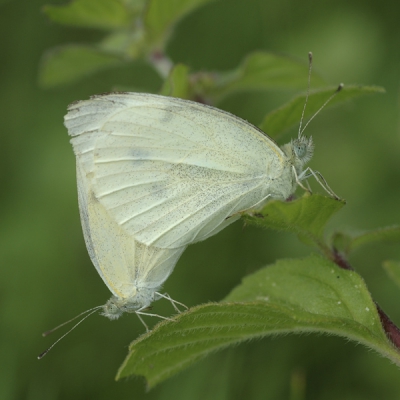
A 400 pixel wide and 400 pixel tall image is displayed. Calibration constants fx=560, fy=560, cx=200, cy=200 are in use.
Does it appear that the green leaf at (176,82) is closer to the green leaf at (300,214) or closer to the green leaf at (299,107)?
the green leaf at (299,107)

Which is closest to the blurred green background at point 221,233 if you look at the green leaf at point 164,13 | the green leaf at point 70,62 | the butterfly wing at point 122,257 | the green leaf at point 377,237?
the butterfly wing at point 122,257

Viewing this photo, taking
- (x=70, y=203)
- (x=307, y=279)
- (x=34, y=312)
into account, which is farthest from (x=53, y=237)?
(x=307, y=279)

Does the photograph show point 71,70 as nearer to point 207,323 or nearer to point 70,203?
point 70,203

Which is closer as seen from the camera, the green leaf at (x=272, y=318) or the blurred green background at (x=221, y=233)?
the green leaf at (x=272, y=318)

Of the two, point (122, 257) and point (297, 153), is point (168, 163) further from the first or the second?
point (297, 153)

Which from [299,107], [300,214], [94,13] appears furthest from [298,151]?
[94,13]

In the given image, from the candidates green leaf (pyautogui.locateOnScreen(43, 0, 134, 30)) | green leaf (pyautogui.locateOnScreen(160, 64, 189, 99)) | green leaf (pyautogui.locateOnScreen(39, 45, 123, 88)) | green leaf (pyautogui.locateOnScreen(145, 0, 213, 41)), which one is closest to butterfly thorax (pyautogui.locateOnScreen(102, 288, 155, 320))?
green leaf (pyautogui.locateOnScreen(160, 64, 189, 99))
